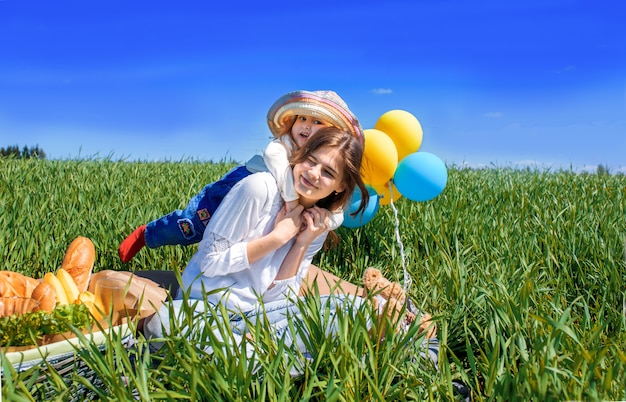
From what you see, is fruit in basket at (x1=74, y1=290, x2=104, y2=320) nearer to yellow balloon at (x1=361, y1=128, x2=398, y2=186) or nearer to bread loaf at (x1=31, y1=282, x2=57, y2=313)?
bread loaf at (x1=31, y1=282, x2=57, y2=313)

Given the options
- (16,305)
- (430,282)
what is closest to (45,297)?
(16,305)

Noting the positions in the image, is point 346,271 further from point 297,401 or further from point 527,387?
point 527,387

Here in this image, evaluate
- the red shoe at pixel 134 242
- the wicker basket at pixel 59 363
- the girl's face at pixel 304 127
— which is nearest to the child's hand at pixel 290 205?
the girl's face at pixel 304 127

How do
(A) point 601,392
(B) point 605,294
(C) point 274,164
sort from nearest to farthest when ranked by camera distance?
(A) point 601,392 → (C) point 274,164 → (B) point 605,294

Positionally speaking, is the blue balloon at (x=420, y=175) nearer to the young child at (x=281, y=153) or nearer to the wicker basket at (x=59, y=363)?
the young child at (x=281, y=153)

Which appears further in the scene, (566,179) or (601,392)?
(566,179)

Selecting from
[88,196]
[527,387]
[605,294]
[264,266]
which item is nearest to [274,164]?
[264,266]

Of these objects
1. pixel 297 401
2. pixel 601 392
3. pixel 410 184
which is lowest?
pixel 297 401

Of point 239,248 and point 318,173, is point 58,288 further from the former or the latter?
point 318,173

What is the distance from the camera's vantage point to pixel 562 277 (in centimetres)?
306

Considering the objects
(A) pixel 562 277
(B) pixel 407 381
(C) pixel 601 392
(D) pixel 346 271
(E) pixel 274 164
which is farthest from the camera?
(D) pixel 346 271

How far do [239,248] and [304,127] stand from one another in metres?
0.68

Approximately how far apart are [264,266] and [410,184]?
1.00 meters

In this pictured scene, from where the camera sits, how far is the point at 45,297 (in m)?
2.06
